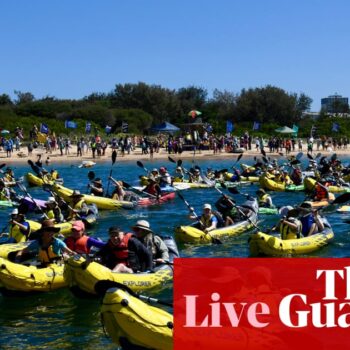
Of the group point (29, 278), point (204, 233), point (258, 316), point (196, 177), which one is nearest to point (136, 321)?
point (258, 316)

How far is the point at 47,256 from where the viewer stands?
1166 centimetres

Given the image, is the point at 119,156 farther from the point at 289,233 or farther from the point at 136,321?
the point at 136,321

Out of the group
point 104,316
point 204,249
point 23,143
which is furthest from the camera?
point 23,143

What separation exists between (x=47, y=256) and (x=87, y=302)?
1.11 metres

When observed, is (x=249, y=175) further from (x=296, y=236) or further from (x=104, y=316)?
(x=104, y=316)

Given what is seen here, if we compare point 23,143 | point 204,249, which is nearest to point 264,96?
point 23,143

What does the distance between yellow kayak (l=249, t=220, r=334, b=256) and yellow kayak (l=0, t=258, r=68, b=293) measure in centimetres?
464

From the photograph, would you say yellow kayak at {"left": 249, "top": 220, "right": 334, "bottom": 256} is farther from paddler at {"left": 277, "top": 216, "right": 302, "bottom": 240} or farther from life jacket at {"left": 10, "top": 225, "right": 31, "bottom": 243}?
life jacket at {"left": 10, "top": 225, "right": 31, "bottom": 243}

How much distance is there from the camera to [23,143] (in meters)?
53.2

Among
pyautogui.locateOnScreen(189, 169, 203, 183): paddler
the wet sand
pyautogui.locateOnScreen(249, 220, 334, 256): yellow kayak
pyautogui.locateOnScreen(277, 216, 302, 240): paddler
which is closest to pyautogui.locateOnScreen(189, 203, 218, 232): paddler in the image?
pyautogui.locateOnScreen(249, 220, 334, 256): yellow kayak

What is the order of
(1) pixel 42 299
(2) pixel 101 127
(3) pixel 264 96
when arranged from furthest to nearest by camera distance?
(3) pixel 264 96 < (2) pixel 101 127 < (1) pixel 42 299

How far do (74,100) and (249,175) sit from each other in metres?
51.2

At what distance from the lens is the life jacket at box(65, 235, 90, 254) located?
11.8 m

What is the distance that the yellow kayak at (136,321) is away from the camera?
817cm
